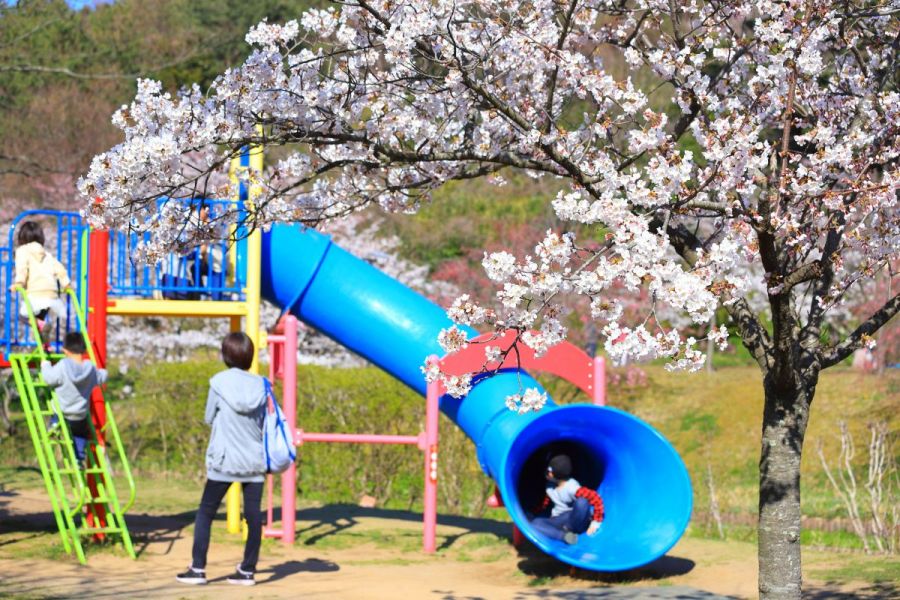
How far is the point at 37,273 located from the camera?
838 cm

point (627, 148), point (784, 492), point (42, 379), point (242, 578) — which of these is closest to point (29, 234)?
point (42, 379)

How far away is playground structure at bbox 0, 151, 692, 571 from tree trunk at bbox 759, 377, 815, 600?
265 centimetres

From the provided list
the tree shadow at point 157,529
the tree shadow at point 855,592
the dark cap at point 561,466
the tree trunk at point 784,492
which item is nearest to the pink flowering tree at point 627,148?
the tree trunk at point 784,492

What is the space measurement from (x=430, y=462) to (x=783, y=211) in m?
4.68

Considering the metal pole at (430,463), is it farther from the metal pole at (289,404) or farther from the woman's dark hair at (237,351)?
the woman's dark hair at (237,351)

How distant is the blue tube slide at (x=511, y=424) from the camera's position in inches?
314

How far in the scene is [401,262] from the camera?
21062 millimetres

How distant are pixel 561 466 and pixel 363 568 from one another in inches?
60.2

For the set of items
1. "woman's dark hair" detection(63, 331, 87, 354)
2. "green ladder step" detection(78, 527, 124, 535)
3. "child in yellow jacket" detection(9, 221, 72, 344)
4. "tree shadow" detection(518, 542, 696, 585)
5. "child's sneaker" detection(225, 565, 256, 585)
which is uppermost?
"child in yellow jacket" detection(9, 221, 72, 344)

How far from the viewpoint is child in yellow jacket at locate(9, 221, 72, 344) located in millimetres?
8312

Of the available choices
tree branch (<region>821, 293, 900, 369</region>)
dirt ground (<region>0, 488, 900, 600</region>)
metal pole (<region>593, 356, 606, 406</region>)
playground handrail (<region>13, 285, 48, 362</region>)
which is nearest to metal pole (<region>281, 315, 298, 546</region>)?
dirt ground (<region>0, 488, 900, 600</region>)

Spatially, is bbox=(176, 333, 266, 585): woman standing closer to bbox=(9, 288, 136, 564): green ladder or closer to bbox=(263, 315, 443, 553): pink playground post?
bbox=(9, 288, 136, 564): green ladder

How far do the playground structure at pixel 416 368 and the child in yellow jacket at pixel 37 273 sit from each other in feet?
0.57

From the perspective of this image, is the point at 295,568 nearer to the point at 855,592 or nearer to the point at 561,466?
the point at 561,466
